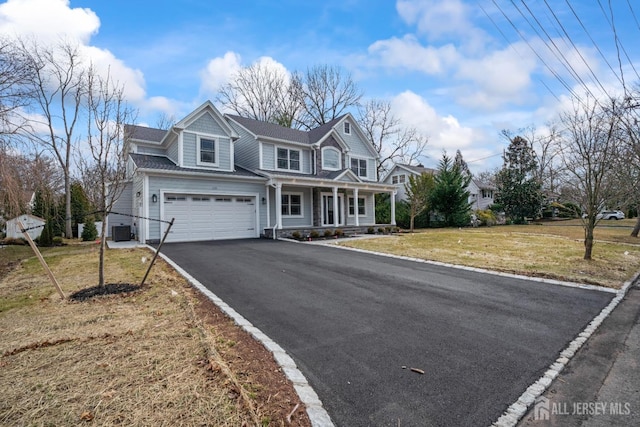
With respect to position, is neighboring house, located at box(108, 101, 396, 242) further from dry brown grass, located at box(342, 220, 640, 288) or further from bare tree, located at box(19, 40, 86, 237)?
dry brown grass, located at box(342, 220, 640, 288)

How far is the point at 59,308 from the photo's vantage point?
4781mm

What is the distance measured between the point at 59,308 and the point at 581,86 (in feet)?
47.5

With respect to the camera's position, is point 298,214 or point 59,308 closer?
point 59,308

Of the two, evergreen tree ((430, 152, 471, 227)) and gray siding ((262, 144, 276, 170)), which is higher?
gray siding ((262, 144, 276, 170))

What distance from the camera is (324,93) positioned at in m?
33.6

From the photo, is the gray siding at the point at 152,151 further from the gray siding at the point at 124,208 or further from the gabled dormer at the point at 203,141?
the gray siding at the point at 124,208

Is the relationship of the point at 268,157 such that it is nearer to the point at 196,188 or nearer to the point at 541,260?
the point at 196,188

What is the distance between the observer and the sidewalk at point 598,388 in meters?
2.42

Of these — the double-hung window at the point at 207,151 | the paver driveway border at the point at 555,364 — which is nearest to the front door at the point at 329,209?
the double-hung window at the point at 207,151

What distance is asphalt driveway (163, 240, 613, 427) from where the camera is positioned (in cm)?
255

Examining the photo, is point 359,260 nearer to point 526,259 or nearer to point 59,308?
point 526,259

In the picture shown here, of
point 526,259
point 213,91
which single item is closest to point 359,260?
point 526,259

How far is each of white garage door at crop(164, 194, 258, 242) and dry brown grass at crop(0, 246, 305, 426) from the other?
909 cm

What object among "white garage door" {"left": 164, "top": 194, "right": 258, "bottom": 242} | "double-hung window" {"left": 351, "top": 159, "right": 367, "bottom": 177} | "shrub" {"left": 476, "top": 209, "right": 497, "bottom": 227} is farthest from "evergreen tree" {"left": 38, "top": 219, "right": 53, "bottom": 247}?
"shrub" {"left": 476, "top": 209, "right": 497, "bottom": 227}
